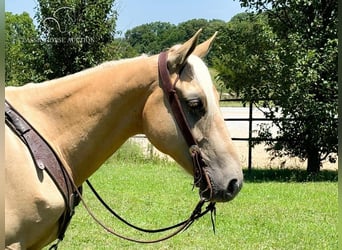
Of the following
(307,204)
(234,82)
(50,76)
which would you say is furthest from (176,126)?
(50,76)

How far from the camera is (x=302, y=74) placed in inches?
371

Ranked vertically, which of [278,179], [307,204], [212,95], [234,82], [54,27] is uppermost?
[212,95]

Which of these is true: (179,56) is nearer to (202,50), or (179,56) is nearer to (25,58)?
(202,50)

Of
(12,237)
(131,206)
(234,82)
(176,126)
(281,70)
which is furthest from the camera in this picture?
(234,82)

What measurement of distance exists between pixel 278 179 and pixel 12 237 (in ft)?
27.6

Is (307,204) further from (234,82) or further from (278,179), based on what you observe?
(234,82)

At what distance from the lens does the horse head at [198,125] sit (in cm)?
232

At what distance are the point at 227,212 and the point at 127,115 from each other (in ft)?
14.7

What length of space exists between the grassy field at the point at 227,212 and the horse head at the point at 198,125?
1.36 m

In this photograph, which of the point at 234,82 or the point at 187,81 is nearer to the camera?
the point at 187,81

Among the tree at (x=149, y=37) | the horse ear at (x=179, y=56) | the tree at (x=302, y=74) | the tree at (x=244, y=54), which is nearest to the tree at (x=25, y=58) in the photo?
the tree at (x=149, y=37)

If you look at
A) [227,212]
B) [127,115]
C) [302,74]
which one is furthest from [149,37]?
[127,115]

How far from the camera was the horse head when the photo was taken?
2.32 metres

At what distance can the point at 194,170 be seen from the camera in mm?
2371
